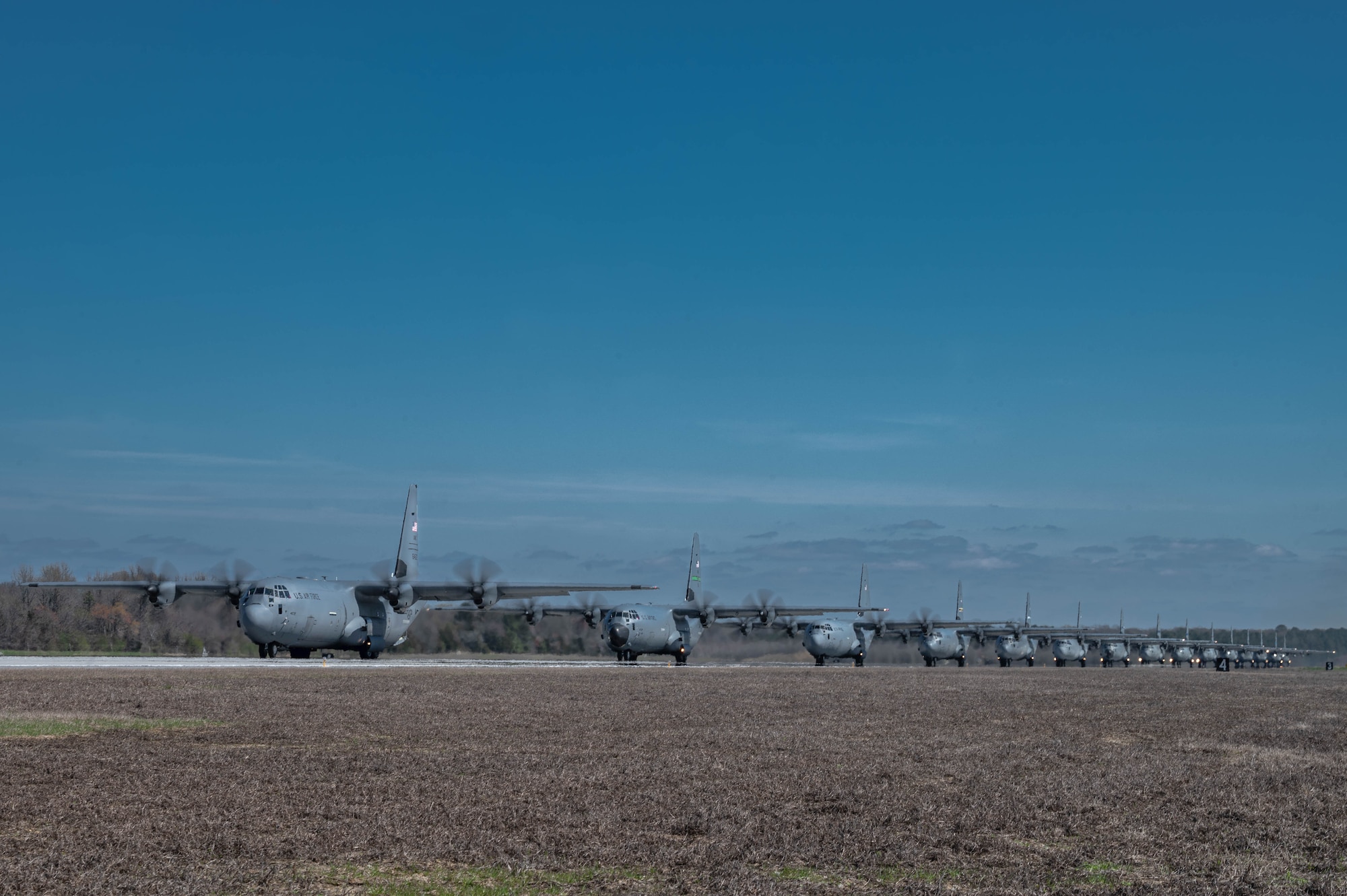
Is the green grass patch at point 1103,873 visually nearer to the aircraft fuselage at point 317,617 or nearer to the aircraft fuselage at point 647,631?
the aircraft fuselage at point 317,617

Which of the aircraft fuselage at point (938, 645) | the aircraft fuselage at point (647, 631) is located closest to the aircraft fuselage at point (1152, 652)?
the aircraft fuselage at point (938, 645)

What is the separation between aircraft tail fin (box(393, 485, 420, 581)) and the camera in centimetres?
7100

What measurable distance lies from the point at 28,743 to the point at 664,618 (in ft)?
212

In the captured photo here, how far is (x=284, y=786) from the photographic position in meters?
13.6

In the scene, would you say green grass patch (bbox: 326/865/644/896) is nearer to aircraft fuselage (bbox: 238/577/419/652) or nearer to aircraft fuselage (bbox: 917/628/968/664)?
aircraft fuselage (bbox: 238/577/419/652)

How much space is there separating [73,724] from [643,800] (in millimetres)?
13353

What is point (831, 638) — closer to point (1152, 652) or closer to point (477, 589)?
point (477, 589)

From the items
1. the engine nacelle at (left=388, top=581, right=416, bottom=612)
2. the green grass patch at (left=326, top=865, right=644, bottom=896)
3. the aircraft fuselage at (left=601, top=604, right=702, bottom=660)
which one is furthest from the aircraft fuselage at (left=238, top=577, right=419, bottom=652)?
the green grass patch at (left=326, top=865, right=644, bottom=896)

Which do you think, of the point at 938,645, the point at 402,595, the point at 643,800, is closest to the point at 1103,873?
the point at 643,800

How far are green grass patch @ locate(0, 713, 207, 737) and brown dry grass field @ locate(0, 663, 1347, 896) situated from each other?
0.13 meters

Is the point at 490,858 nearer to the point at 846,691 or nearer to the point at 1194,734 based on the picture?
the point at 1194,734

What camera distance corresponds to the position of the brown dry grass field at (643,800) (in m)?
9.35

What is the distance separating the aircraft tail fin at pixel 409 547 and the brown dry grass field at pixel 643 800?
43.1m

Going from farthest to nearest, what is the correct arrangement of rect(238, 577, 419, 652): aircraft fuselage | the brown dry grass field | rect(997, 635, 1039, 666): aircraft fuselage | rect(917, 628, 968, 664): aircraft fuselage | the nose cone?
rect(997, 635, 1039, 666): aircraft fuselage < rect(917, 628, 968, 664): aircraft fuselage < rect(238, 577, 419, 652): aircraft fuselage < the nose cone < the brown dry grass field
